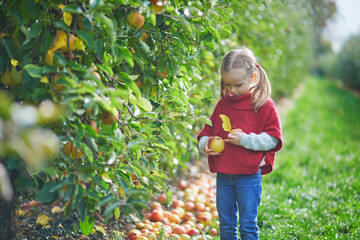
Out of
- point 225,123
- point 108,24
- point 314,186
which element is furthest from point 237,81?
point 314,186

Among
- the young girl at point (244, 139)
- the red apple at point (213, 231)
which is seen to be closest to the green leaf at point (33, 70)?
the young girl at point (244, 139)

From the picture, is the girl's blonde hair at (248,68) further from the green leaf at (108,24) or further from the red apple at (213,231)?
the red apple at (213,231)

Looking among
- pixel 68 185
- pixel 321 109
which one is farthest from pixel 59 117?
pixel 321 109

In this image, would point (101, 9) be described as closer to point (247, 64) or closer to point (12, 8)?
point (12, 8)

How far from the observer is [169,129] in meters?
1.97

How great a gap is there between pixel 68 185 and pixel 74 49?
1.95 ft

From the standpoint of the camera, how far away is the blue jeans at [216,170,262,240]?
1.91 metres

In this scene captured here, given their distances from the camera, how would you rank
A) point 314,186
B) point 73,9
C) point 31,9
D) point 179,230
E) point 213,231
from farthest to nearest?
point 314,186
point 213,231
point 179,230
point 31,9
point 73,9

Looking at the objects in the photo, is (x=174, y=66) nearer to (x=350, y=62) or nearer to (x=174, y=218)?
(x=174, y=218)

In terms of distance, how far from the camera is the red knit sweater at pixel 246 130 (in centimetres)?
187

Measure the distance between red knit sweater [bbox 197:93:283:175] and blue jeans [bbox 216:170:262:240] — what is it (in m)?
0.08

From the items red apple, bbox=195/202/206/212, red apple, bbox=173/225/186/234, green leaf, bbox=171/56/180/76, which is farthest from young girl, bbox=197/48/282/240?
red apple, bbox=195/202/206/212

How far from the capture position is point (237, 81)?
6.05 feet

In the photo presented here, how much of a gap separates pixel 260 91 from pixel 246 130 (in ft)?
0.77
